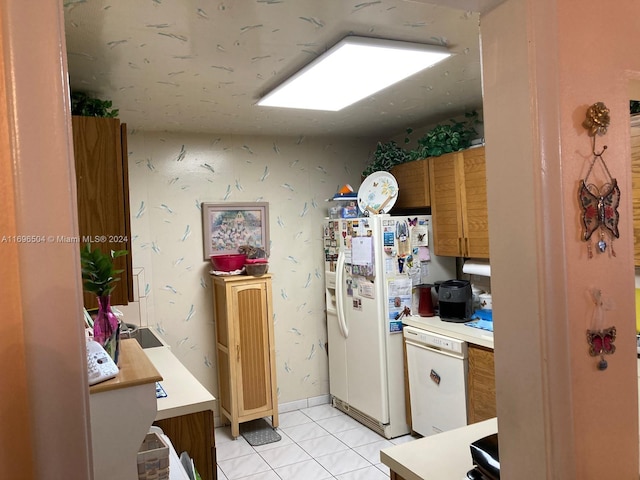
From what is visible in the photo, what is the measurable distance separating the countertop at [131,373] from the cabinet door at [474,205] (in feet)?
7.90

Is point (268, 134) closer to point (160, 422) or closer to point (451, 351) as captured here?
point (451, 351)

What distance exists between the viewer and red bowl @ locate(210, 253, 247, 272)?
3908 millimetres

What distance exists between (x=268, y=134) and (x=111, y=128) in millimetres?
2083

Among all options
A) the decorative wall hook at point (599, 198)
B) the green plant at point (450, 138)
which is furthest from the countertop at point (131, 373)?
the green plant at point (450, 138)

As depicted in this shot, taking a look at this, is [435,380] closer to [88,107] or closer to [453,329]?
[453,329]

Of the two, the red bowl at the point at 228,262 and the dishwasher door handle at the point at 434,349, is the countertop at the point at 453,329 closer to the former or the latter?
the dishwasher door handle at the point at 434,349

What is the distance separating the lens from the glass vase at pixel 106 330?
4.58 ft

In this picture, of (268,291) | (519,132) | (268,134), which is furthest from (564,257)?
(268,134)

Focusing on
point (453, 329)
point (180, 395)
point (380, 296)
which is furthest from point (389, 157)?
point (180, 395)

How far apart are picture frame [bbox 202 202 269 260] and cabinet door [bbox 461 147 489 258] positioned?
1.69 metres

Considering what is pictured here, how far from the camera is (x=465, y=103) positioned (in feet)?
10.9

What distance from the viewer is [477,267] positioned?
3412 millimetres

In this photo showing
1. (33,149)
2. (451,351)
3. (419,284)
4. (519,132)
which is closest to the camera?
(33,149)

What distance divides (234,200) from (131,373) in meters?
2.94
